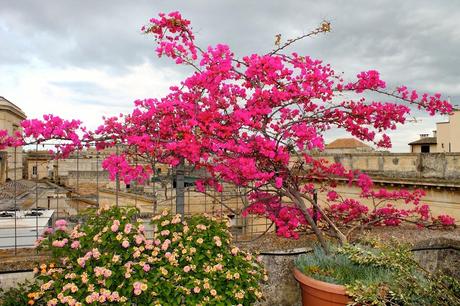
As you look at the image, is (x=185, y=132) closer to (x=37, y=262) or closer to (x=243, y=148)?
(x=243, y=148)

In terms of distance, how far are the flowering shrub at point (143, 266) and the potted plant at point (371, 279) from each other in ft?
2.63

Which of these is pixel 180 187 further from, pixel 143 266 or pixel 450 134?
pixel 450 134

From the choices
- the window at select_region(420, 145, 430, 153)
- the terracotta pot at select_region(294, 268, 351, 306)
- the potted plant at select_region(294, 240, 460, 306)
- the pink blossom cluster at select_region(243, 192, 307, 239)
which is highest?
the window at select_region(420, 145, 430, 153)

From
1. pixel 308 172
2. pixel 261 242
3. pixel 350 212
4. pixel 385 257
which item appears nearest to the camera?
pixel 385 257

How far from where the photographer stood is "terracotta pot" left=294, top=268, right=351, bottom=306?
4.73 m

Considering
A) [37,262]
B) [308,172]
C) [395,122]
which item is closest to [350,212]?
[308,172]

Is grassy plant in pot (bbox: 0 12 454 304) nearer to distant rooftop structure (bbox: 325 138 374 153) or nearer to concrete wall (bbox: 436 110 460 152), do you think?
concrete wall (bbox: 436 110 460 152)

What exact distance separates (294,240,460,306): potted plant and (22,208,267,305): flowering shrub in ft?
2.63

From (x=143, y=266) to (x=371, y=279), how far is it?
2611 millimetres

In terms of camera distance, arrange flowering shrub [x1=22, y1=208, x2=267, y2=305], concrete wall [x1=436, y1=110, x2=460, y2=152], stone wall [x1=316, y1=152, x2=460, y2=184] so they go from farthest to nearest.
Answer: concrete wall [x1=436, y1=110, x2=460, y2=152]
stone wall [x1=316, y1=152, x2=460, y2=184]
flowering shrub [x1=22, y1=208, x2=267, y2=305]

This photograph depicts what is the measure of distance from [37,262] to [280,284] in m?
3.14

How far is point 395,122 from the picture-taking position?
5.84 meters

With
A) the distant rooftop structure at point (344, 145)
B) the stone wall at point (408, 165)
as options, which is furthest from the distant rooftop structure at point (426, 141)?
the stone wall at point (408, 165)

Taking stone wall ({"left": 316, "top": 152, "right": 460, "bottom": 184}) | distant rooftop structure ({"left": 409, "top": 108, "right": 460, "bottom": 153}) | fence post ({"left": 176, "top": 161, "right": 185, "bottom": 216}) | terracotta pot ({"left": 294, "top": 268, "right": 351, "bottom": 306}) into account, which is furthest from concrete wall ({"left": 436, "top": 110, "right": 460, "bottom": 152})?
fence post ({"left": 176, "top": 161, "right": 185, "bottom": 216})
